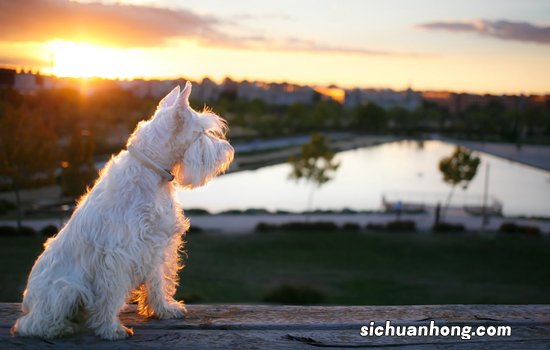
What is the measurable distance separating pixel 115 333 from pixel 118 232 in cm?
49

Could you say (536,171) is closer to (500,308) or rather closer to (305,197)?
(305,197)

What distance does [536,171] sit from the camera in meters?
68.2

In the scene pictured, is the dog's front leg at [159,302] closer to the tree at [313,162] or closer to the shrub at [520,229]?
the shrub at [520,229]

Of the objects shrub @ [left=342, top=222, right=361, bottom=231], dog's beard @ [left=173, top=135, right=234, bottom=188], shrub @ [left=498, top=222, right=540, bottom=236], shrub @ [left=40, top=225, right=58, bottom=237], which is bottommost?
shrub @ [left=40, top=225, right=58, bottom=237]

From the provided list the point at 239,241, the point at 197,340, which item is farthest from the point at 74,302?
the point at 239,241

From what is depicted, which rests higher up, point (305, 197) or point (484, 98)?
point (484, 98)

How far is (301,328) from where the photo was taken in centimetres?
316

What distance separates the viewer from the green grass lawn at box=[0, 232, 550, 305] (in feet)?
54.1

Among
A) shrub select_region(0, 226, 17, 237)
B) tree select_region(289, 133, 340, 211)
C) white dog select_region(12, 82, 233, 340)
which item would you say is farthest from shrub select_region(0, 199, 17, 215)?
white dog select_region(12, 82, 233, 340)

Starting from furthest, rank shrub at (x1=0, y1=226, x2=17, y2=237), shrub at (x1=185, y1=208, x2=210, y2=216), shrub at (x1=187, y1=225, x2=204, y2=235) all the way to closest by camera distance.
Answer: shrub at (x1=185, y1=208, x2=210, y2=216), shrub at (x1=187, y1=225, x2=204, y2=235), shrub at (x1=0, y1=226, x2=17, y2=237)

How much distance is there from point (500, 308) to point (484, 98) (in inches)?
5349

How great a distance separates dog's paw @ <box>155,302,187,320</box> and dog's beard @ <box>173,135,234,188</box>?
699 mm

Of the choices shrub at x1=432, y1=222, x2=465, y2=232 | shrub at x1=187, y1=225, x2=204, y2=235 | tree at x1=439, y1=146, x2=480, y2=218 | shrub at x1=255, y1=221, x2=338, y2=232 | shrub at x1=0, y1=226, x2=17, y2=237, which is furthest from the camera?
tree at x1=439, y1=146, x2=480, y2=218

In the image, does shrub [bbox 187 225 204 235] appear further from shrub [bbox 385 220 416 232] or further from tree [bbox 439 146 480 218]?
tree [bbox 439 146 480 218]
